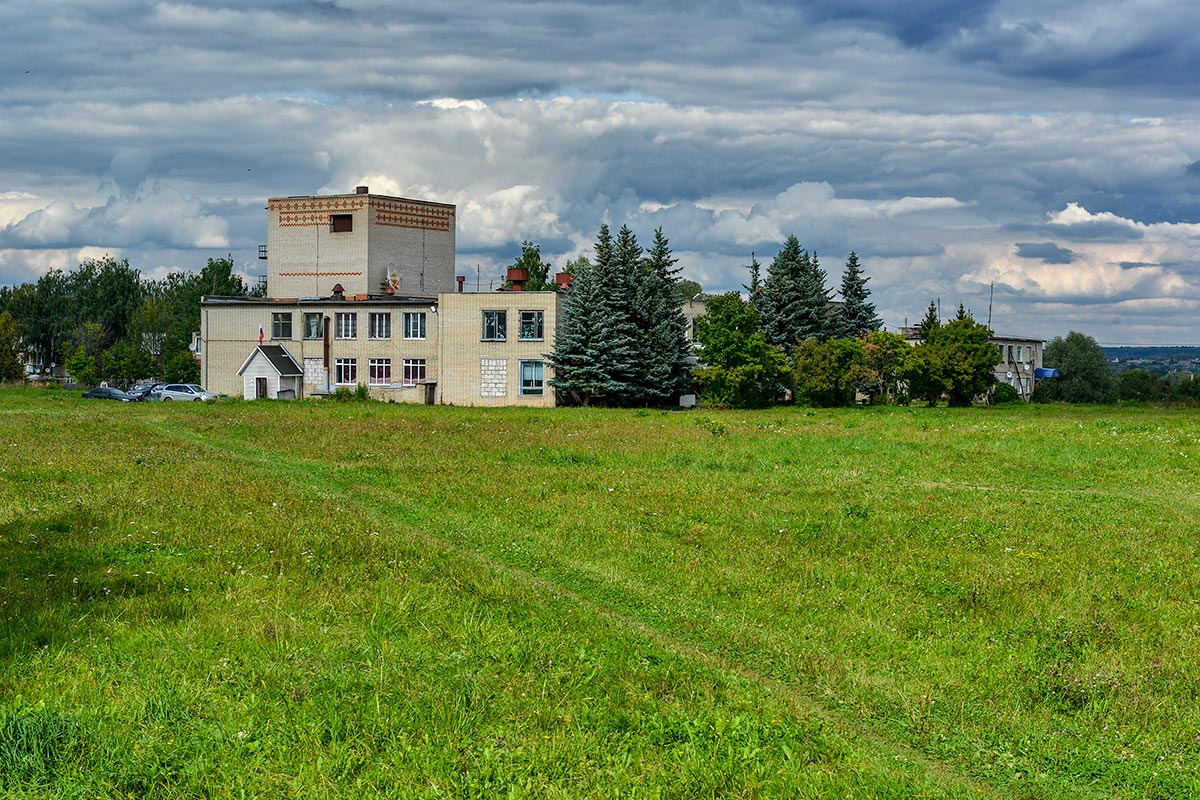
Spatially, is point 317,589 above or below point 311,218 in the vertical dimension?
below

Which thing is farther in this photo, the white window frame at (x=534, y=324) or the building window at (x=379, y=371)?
the building window at (x=379, y=371)

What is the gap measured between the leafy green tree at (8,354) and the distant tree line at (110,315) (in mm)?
194

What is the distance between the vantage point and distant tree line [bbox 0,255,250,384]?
365ft

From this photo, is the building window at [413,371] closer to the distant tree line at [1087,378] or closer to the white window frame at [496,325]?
the white window frame at [496,325]

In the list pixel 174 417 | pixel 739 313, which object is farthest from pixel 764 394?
pixel 174 417

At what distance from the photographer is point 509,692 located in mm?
9297

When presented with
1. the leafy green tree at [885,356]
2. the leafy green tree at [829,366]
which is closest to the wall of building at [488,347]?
the leafy green tree at [829,366]

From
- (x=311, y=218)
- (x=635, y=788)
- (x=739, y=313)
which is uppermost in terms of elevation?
(x=311, y=218)

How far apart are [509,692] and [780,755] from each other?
2.47 meters

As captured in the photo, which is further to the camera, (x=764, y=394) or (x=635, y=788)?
(x=764, y=394)

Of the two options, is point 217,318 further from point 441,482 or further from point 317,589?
point 317,589

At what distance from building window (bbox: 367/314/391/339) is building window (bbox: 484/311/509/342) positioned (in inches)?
278

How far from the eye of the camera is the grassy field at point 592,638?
26.0 feet

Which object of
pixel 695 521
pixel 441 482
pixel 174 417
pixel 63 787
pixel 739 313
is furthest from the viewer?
pixel 739 313
